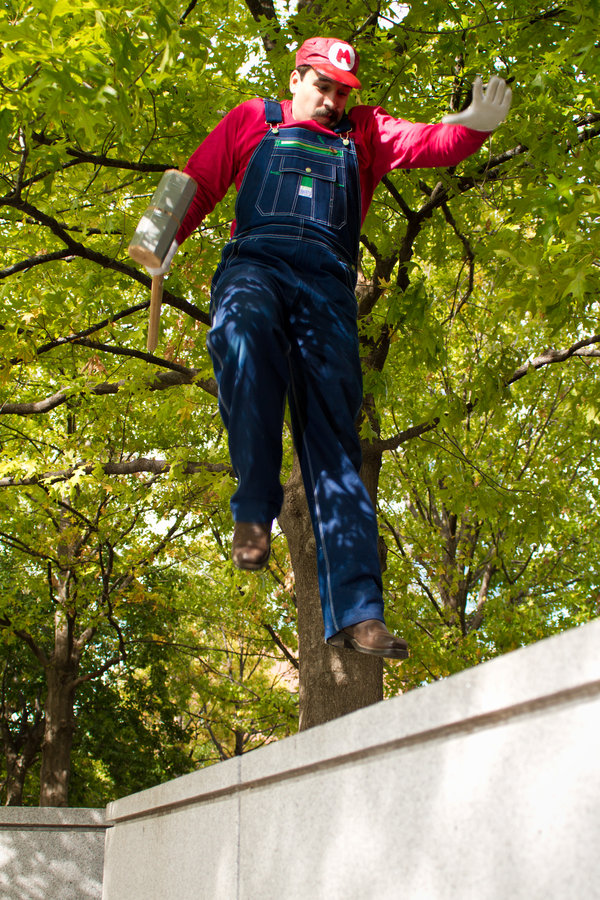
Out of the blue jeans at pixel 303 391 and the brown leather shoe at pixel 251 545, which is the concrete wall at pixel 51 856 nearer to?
the blue jeans at pixel 303 391

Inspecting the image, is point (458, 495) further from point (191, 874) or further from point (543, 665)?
point (543, 665)

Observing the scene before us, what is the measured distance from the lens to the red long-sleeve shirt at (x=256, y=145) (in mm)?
3104

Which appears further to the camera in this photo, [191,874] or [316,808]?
[191,874]

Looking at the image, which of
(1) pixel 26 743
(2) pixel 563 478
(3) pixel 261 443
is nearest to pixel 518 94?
(3) pixel 261 443

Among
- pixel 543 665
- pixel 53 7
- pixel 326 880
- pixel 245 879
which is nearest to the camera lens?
pixel 543 665

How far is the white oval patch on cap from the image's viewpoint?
3076 millimetres

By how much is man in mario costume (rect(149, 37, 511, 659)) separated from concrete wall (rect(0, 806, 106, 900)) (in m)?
4.35

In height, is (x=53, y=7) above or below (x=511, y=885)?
above

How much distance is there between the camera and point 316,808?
1942 millimetres

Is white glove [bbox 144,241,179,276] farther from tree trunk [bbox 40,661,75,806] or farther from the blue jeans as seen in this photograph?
tree trunk [bbox 40,661,75,806]

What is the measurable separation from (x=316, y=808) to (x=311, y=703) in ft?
A: 9.79

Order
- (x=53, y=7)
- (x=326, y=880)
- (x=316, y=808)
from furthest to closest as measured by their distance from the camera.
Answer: (x=53, y=7) → (x=316, y=808) → (x=326, y=880)

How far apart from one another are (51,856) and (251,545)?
462 cm

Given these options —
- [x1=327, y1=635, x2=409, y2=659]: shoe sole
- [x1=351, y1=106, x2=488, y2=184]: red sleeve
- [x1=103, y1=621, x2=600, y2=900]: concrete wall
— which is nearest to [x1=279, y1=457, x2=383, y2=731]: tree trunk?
[x1=327, y1=635, x2=409, y2=659]: shoe sole
